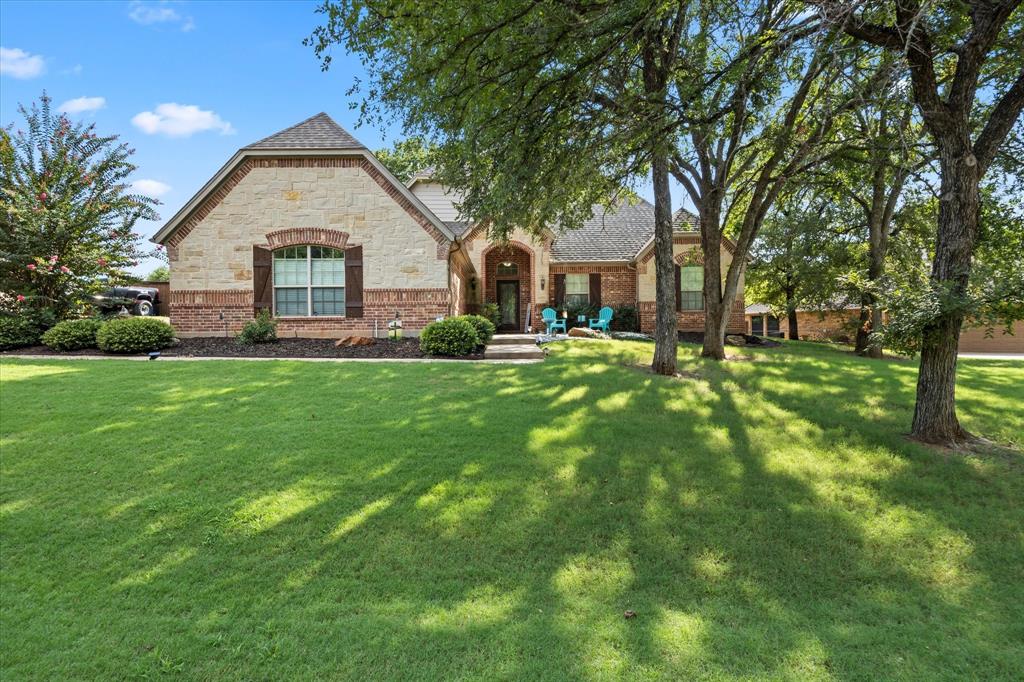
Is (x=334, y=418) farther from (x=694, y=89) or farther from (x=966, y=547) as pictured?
(x=966, y=547)

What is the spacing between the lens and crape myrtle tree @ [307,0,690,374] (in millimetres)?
5754

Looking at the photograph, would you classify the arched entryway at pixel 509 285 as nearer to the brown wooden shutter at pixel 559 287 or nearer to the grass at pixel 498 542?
the brown wooden shutter at pixel 559 287

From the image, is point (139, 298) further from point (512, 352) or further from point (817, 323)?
point (817, 323)

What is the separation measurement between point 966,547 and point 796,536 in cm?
131

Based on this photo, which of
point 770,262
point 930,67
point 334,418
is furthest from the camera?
point 770,262

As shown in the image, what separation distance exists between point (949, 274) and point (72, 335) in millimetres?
16532

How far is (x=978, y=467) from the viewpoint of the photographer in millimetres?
5312

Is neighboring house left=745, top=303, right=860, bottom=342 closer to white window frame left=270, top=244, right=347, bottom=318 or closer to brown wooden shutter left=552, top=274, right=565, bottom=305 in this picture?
brown wooden shutter left=552, top=274, right=565, bottom=305

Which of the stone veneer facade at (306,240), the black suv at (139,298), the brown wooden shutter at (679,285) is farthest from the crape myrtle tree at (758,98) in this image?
the black suv at (139,298)

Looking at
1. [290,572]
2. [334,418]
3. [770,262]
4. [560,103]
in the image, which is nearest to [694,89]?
[560,103]

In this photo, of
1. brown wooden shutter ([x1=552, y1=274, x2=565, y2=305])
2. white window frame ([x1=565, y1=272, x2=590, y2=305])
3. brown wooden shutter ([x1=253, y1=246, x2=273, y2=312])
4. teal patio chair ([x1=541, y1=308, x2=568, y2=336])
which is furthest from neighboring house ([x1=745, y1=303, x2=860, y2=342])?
brown wooden shutter ([x1=253, y1=246, x2=273, y2=312])

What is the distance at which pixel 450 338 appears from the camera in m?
11.6

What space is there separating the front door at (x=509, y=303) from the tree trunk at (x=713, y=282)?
874 centimetres

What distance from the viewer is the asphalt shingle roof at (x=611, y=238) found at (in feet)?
65.4
